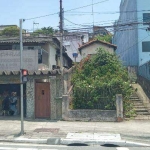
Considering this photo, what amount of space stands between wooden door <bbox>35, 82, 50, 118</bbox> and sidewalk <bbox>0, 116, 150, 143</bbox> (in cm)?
62

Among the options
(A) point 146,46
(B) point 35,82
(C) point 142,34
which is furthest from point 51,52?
(A) point 146,46

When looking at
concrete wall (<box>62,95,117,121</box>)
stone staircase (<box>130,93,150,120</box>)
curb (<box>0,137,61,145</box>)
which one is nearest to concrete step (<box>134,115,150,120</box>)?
stone staircase (<box>130,93,150,120</box>)

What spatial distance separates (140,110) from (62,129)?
233 inches

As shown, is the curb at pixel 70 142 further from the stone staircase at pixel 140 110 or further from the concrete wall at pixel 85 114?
the stone staircase at pixel 140 110

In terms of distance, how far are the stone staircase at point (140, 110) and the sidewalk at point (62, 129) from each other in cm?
77

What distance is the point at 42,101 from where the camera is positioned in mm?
15969

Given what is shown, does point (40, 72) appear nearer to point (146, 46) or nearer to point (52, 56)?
point (52, 56)

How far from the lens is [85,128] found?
1330 centimetres

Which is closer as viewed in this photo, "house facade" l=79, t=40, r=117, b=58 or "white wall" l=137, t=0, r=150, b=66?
"house facade" l=79, t=40, r=117, b=58

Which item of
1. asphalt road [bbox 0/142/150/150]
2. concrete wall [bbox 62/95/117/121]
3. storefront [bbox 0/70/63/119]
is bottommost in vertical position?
asphalt road [bbox 0/142/150/150]

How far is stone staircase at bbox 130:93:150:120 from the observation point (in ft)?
51.0

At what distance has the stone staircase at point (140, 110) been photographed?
15.6m

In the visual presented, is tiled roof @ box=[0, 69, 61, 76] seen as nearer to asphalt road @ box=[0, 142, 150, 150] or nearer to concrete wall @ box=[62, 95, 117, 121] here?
concrete wall @ box=[62, 95, 117, 121]

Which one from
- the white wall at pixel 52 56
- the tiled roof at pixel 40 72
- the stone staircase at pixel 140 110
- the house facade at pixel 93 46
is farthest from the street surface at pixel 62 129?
the house facade at pixel 93 46
